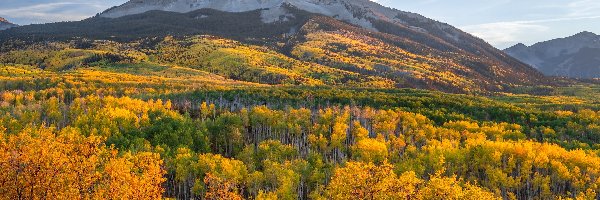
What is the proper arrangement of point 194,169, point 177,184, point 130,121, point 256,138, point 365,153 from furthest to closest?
point 256,138 → point 130,121 → point 365,153 → point 177,184 → point 194,169

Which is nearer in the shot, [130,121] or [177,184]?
[177,184]

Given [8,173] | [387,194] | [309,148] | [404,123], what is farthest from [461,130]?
[8,173]

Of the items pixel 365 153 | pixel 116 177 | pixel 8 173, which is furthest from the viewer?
pixel 365 153

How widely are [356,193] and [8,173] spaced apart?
37659mm

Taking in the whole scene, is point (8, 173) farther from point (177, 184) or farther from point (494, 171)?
point (494, 171)


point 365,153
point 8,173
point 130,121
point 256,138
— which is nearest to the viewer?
point 8,173

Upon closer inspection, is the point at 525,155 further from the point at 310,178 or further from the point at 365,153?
the point at 310,178

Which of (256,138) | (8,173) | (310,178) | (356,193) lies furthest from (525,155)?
(8,173)

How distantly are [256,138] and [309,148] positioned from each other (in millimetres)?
24982

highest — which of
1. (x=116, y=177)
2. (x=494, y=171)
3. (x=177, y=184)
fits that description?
(x=116, y=177)

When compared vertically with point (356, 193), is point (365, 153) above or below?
below

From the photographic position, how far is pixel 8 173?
4884 cm

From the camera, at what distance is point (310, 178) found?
12112 centimetres

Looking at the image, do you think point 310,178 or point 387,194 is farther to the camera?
point 310,178
